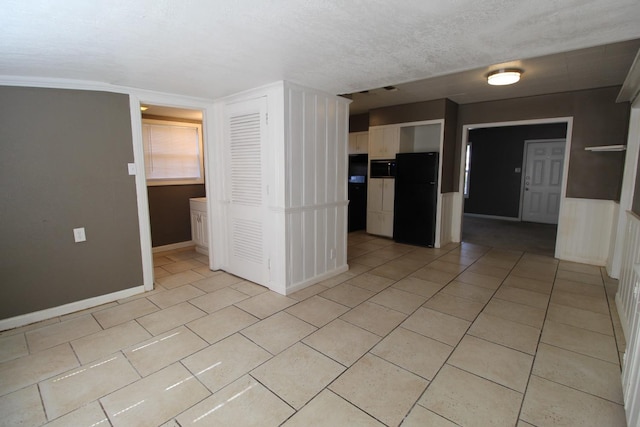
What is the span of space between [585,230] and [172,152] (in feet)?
21.5

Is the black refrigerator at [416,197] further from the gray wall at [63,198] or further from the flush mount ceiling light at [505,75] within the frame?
the gray wall at [63,198]

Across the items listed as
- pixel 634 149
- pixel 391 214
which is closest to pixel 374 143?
pixel 391 214

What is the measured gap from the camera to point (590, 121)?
4289 millimetres

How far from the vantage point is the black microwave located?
18.4 ft

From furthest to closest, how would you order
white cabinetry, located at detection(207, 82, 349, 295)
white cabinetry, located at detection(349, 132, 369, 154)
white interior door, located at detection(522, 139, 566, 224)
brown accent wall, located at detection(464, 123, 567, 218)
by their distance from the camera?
brown accent wall, located at detection(464, 123, 567, 218)
white interior door, located at detection(522, 139, 566, 224)
white cabinetry, located at detection(349, 132, 369, 154)
white cabinetry, located at detection(207, 82, 349, 295)

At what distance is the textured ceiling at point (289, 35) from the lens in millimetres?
1584

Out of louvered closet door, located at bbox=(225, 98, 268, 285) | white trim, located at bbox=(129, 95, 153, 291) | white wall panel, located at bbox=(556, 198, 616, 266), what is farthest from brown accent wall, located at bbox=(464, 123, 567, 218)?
white trim, located at bbox=(129, 95, 153, 291)

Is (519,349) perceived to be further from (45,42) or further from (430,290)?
(45,42)

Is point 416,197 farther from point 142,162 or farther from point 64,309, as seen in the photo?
point 64,309

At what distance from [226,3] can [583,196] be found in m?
5.26

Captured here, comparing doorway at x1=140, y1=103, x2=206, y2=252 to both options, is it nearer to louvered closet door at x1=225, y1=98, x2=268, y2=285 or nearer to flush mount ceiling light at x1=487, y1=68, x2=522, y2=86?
louvered closet door at x1=225, y1=98, x2=268, y2=285

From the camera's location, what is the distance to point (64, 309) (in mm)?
2934

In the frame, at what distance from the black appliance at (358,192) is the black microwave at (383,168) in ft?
0.99

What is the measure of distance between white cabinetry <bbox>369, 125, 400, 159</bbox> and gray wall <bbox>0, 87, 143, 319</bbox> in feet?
13.4
